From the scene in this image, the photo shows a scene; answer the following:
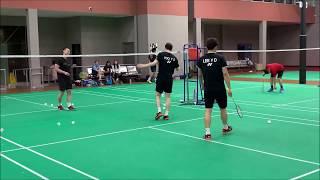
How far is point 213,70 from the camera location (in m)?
8.23

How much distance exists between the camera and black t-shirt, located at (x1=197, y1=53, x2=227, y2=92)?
821cm

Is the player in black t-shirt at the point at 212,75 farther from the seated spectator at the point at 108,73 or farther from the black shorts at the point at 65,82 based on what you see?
the seated spectator at the point at 108,73

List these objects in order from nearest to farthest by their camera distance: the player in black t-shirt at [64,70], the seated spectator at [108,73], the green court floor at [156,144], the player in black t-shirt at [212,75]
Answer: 1. the green court floor at [156,144]
2. the player in black t-shirt at [212,75]
3. the player in black t-shirt at [64,70]
4. the seated spectator at [108,73]

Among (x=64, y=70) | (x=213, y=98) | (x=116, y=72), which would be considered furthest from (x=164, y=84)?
(x=116, y=72)

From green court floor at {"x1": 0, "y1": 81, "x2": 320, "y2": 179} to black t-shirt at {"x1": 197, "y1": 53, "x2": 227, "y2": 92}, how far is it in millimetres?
1106

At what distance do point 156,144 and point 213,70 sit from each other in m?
1.89

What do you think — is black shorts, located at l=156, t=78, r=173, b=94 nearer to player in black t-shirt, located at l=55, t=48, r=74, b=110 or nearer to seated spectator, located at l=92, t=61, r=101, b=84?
player in black t-shirt, located at l=55, t=48, r=74, b=110

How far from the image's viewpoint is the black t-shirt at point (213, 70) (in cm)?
821

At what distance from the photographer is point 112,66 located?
24.5 meters

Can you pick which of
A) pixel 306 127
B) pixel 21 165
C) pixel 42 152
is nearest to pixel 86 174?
pixel 21 165

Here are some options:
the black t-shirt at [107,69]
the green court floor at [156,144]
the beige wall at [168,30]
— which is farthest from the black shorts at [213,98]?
the beige wall at [168,30]

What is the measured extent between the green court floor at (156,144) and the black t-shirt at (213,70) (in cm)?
111

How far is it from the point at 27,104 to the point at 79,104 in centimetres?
204

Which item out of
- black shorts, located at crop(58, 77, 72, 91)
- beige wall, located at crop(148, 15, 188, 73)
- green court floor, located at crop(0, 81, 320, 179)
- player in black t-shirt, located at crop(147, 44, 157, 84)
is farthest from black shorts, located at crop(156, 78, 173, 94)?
beige wall, located at crop(148, 15, 188, 73)
